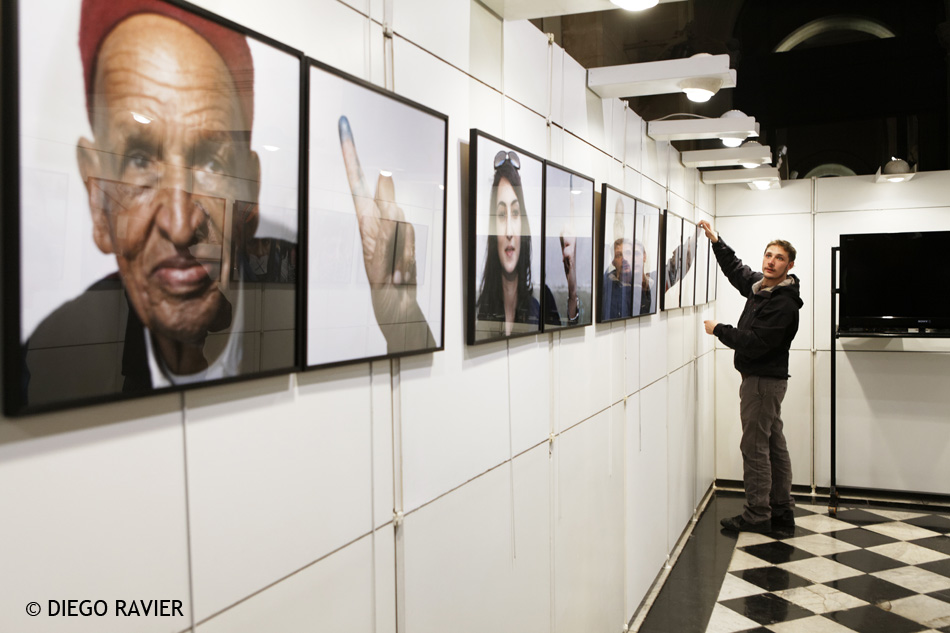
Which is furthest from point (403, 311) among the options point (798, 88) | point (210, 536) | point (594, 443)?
point (798, 88)

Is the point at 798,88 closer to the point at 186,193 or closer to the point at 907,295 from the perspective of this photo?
the point at 907,295

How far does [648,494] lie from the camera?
441 centimetres

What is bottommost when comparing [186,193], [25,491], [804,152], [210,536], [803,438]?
[803,438]

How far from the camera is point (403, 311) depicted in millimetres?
1779

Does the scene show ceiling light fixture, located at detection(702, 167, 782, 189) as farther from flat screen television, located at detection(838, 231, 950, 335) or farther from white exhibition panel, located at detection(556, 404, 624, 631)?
white exhibition panel, located at detection(556, 404, 624, 631)

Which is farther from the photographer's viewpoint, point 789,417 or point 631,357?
point 789,417

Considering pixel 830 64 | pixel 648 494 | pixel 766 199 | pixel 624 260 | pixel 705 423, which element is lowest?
pixel 648 494

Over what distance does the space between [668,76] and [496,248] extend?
1518 mm

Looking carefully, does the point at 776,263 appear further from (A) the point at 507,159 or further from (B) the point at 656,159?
(A) the point at 507,159

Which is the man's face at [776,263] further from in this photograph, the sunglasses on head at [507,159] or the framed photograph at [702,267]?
the sunglasses on head at [507,159]

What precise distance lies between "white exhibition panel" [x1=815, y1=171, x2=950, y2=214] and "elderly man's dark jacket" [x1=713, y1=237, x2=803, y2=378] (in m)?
1.47

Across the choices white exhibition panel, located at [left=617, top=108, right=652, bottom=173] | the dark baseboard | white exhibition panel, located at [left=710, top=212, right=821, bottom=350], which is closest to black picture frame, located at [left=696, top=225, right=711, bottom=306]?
white exhibition panel, located at [left=710, top=212, right=821, bottom=350]

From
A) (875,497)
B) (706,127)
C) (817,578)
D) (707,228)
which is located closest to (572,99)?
(706,127)

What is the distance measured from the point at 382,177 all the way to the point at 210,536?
83 cm
